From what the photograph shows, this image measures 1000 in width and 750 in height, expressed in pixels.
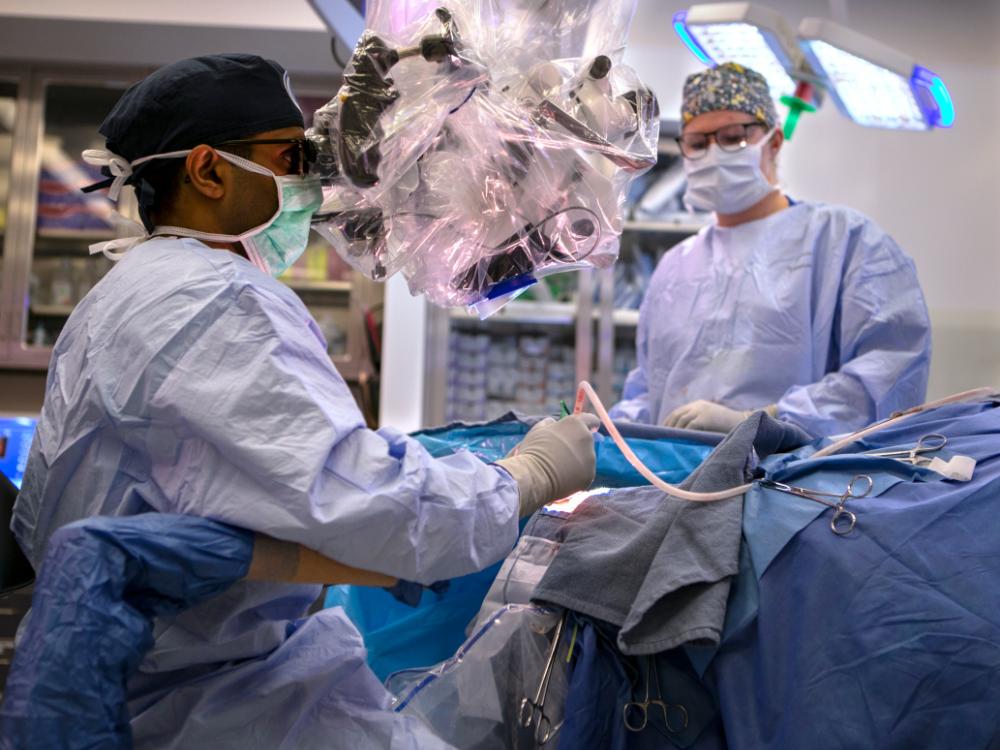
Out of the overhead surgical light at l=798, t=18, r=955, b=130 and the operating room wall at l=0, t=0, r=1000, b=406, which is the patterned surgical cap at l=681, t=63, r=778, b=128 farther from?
the operating room wall at l=0, t=0, r=1000, b=406

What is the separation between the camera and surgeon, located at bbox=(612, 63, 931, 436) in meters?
2.28

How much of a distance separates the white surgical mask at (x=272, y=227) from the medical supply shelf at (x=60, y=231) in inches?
115

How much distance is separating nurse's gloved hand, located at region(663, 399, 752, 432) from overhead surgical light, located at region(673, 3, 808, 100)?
126 centimetres

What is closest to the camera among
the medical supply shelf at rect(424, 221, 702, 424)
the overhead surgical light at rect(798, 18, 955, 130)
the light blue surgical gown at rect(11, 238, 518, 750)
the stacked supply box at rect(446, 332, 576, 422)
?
the light blue surgical gown at rect(11, 238, 518, 750)

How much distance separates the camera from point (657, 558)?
4.44ft

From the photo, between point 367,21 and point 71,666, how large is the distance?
1.03 metres

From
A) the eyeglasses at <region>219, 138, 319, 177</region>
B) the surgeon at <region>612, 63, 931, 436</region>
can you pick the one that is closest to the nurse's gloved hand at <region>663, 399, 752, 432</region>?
the surgeon at <region>612, 63, 931, 436</region>

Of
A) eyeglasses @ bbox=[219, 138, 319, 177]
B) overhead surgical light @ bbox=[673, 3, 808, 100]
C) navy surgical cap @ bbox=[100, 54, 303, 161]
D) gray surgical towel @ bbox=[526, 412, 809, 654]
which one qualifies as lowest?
gray surgical towel @ bbox=[526, 412, 809, 654]

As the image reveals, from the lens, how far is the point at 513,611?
55.4 inches

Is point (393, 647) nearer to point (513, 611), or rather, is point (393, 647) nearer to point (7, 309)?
point (513, 611)

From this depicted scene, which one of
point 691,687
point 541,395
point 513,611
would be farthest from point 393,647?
point 541,395

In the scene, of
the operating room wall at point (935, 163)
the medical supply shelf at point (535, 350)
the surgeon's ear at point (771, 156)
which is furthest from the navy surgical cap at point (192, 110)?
the operating room wall at point (935, 163)

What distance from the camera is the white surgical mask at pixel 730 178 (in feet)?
8.52

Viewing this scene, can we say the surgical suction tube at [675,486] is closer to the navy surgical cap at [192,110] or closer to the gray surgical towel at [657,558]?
the gray surgical towel at [657,558]
